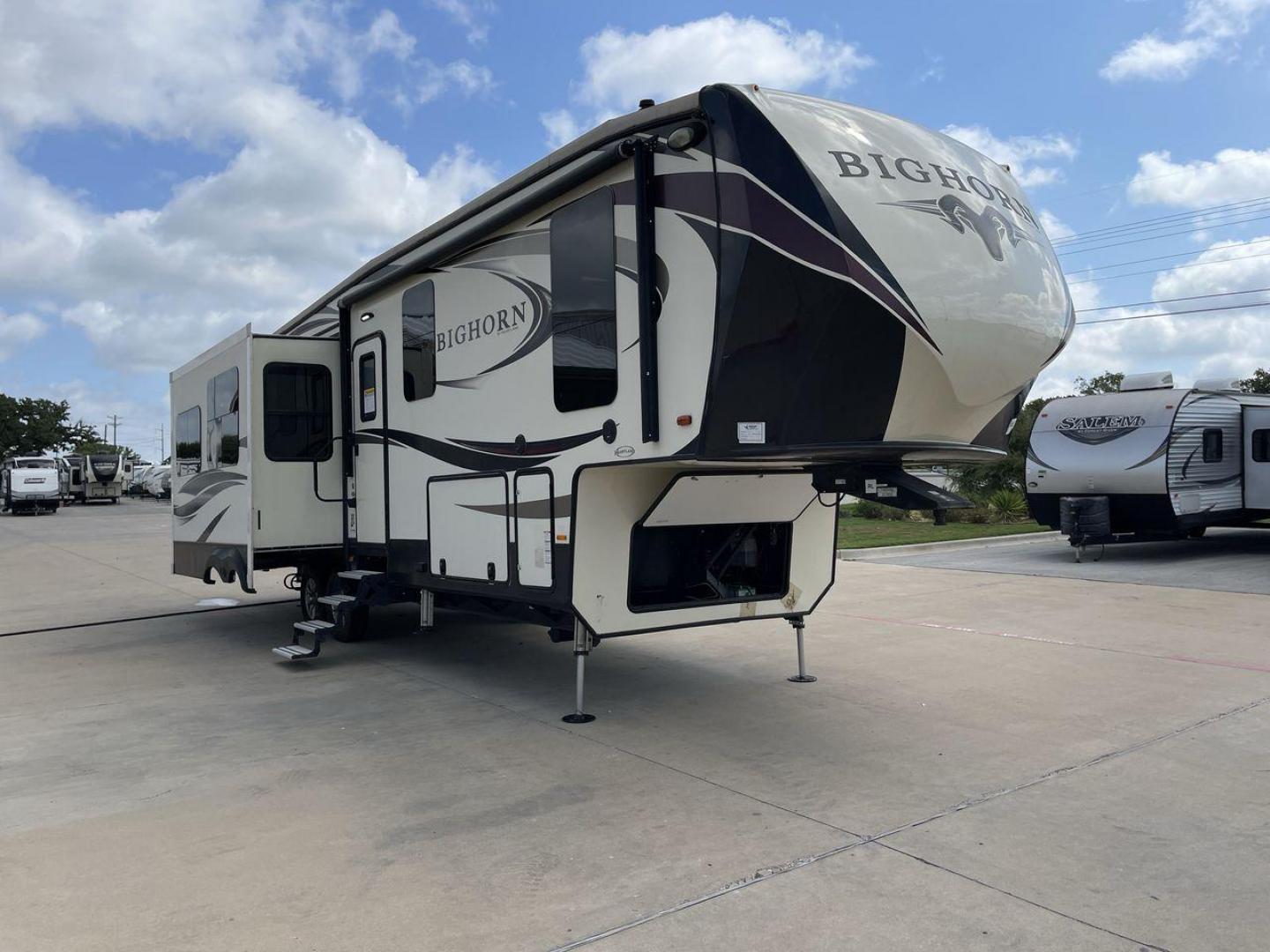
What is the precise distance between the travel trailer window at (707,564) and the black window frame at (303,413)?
3.79 m

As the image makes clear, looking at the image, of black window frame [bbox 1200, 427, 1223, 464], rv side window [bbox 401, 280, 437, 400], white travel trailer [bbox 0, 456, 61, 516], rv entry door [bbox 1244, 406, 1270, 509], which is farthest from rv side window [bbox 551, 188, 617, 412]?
white travel trailer [bbox 0, 456, 61, 516]

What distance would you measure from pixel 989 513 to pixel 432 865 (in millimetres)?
20113

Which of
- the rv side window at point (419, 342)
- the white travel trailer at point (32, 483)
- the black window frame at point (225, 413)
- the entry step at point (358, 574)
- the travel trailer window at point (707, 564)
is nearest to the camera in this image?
the travel trailer window at point (707, 564)

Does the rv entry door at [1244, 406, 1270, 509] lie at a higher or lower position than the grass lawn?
Result: higher

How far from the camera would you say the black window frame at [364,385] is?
7.91 meters

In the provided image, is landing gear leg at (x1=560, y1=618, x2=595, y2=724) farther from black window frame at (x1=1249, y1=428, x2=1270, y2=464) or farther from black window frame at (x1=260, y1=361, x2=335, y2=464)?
black window frame at (x1=1249, y1=428, x2=1270, y2=464)

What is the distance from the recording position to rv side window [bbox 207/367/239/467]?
8602 millimetres

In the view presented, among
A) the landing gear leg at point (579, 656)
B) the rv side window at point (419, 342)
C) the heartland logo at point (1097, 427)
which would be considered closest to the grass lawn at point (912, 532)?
the heartland logo at point (1097, 427)

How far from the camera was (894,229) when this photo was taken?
449cm

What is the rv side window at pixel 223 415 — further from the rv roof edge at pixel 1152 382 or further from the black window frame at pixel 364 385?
the rv roof edge at pixel 1152 382

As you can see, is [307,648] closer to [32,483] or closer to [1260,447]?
[1260,447]

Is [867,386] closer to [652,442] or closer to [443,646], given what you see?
[652,442]

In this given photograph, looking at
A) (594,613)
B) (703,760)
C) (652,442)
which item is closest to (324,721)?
(594,613)

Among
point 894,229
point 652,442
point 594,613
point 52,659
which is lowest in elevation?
point 52,659
